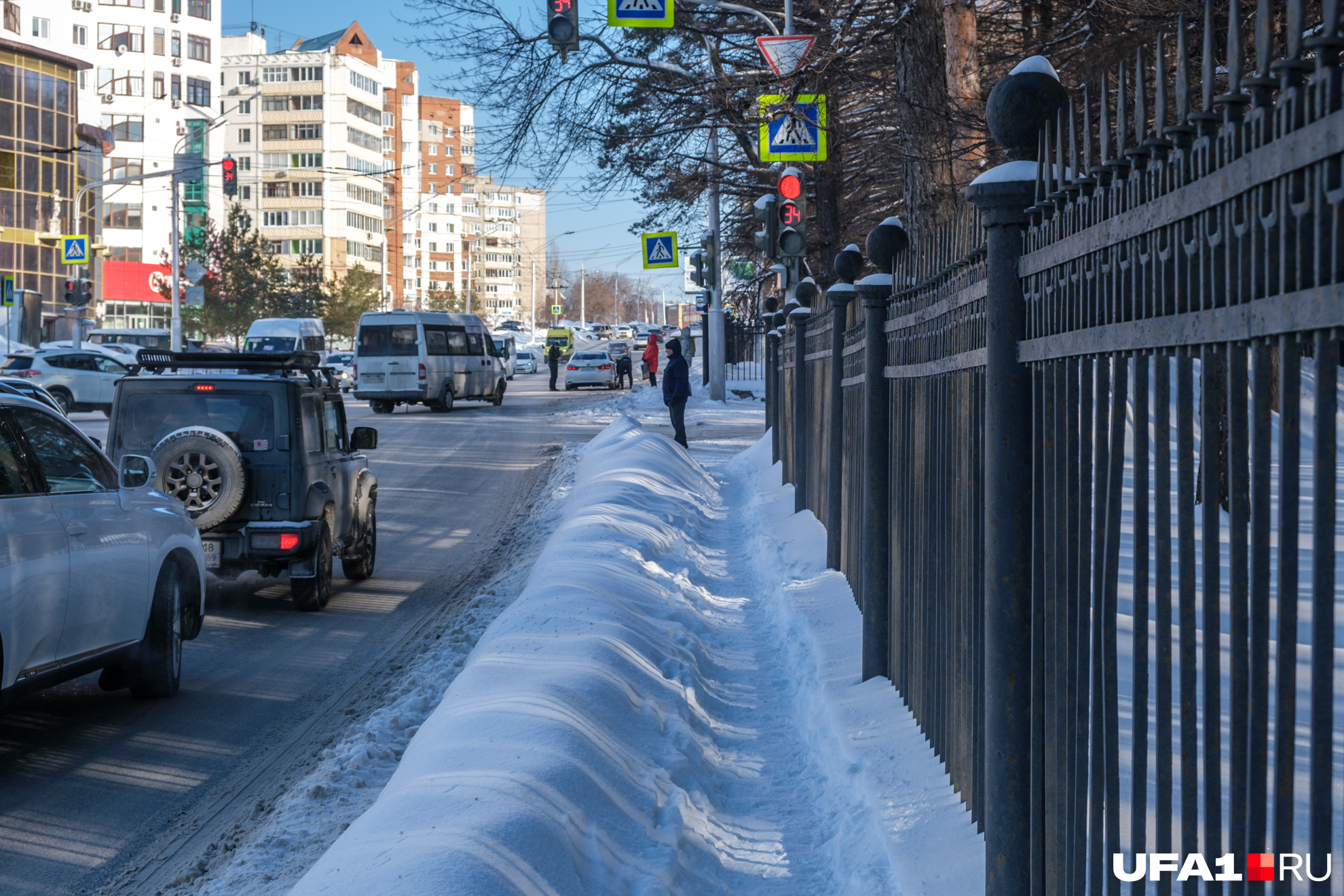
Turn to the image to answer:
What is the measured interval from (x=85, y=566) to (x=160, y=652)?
104 centimetres

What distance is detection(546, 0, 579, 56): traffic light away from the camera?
15.7m

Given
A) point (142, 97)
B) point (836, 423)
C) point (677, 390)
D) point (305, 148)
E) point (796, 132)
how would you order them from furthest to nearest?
point (305, 148)
point (142, 97)
point (677, 390)
point (796, 132)
point (836, 423)

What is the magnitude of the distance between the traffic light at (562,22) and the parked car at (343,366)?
118 feet

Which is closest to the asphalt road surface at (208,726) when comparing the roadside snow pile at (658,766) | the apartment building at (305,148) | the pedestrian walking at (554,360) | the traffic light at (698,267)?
the roadside snow pile at (658,766)

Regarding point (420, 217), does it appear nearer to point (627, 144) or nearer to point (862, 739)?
point (627, 144)

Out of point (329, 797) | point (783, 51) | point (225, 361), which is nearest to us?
point (329, 797)

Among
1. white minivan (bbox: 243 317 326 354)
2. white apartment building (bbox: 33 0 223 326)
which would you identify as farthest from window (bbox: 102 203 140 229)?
white minivan (bbox: 243 317 326 354)

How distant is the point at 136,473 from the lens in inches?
277

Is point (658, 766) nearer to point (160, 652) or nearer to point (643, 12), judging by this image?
point (160, 652)

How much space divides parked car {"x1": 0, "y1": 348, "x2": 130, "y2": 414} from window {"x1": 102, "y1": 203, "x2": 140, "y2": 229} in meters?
68.2

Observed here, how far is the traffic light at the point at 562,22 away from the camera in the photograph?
15.7 meters

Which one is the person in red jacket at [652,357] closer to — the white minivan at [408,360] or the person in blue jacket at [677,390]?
the white minivan at [408,360]

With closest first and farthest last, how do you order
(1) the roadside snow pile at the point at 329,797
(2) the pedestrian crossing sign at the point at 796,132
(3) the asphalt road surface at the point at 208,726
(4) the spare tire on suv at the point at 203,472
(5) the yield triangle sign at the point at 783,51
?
(1) the roadside snow pile at the point at 329,797 < (3) the asphalt road surface at the point at 208,726 < (4) the spare tire on suv at the point at 203,472 < (5) the yield triangle sign at the point at 783,51 < (2) the pedestrian crossing sign at the point at 796,132

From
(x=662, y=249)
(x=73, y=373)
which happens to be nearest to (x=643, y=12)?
(x=662, y=249)
